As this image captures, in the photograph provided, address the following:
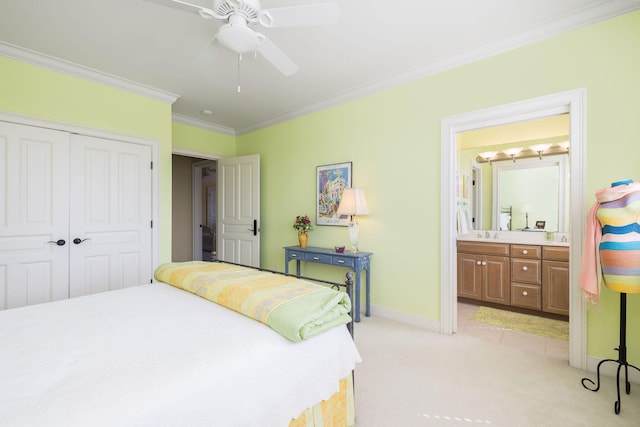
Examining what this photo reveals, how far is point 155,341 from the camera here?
4.05 feet

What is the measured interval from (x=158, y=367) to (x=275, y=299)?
0.57m

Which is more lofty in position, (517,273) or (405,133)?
(405,133)

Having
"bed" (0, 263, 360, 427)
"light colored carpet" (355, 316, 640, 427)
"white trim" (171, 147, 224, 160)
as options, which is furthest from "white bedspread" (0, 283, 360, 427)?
"white trim" (171, 147, 224, 160)

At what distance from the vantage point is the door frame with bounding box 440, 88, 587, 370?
2184mm

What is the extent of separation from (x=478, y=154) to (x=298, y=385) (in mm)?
4298

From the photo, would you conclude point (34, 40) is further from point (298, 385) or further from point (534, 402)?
point (534, 402)

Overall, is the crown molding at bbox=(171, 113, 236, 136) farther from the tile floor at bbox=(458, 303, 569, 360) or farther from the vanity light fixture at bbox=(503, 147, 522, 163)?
the tile floor at bbox=(458, 303, 569, 360)

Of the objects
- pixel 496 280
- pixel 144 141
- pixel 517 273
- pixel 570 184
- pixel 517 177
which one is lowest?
pixel 496 280

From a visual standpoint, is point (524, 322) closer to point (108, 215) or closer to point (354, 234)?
point (354, 234)

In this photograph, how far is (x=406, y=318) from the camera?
10.2ft

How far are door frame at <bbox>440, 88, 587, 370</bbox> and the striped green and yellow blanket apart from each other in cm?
167

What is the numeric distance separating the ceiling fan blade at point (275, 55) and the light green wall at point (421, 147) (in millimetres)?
1462

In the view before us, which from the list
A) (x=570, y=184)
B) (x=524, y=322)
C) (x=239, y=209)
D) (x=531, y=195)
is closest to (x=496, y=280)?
(x=524, y=322)

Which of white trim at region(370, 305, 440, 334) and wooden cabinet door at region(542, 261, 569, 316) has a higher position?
wooden cabinet door at region(542, 261, 569, 316)
